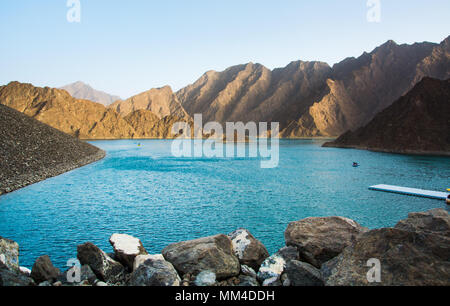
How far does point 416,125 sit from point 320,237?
9490 cm

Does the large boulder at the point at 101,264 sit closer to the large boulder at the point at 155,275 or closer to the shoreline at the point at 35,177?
the large boulder at the point at 155,275

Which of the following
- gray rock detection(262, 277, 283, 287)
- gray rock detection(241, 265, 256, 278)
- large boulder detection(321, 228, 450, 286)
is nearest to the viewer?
large boulder detection(321, 228, 450, 286)

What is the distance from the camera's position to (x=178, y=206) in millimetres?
24578

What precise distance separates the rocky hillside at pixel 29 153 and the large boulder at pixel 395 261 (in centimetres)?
3252

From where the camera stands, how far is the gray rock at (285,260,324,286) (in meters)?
8.48

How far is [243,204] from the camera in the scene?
83.2 feet

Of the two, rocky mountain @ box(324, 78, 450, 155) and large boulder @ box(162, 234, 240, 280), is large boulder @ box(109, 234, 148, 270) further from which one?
rocky mountain @ box(324, 78, 450, 155)

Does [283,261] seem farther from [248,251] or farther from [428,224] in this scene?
[428,224]

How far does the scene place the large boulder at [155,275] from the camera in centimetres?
831

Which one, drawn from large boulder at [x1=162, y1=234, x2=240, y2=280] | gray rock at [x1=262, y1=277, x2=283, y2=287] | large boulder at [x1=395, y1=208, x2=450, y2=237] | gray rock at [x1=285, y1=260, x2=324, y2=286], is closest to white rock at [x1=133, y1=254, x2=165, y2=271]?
large boulder at [x1=162, y1=234, x2=240, y2=280]

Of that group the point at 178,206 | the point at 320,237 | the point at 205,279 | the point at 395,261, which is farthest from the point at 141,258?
the point at 178,206

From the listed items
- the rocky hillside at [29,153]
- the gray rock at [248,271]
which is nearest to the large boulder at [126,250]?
the gray rock at [248,271]

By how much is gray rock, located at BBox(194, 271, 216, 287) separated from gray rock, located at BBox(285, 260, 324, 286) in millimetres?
2287
